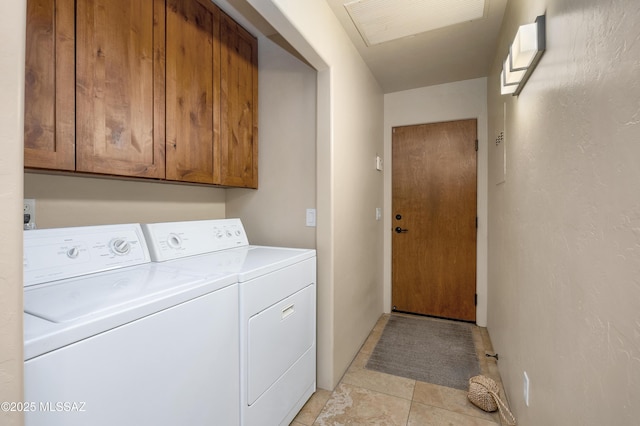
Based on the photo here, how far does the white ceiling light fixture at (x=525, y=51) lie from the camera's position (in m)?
1.07

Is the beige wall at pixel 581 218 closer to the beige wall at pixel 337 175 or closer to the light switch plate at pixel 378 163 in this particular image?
the beige wall at pixel 337 175

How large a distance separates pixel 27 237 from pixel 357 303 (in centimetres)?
203

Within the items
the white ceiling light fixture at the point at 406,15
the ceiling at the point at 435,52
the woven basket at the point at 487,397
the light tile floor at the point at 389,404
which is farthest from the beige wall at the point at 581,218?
the ceiling at the point at 435,52

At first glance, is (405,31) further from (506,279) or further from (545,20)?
(506,279)

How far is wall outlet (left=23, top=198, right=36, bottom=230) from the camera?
123 centimetres

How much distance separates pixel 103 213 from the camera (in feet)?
4.99

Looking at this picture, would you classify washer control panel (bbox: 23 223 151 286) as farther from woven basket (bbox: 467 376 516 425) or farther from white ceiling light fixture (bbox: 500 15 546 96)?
woven basket (bbox: 467 376 516 425)

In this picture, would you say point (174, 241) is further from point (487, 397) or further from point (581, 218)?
point (487, 397)

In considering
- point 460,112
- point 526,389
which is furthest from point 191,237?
point 460,112

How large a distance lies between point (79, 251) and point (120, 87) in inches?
27.6

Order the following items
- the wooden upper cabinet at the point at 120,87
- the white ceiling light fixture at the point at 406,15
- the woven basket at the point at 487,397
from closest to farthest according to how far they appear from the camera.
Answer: the wooden upper cabinet at the point at 120,87, the woven basket at the point at 487,397, the white ceiling light fixture at the point at 406,15

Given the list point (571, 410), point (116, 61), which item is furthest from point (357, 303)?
point (116, 61)

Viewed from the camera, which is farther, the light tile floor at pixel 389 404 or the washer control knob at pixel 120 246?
the light tile floor at pixel 389 404

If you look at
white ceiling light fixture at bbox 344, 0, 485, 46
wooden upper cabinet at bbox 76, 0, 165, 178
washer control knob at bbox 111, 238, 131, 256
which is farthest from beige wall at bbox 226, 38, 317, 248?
washer control knob at bbox 111, 238, 131, 256
